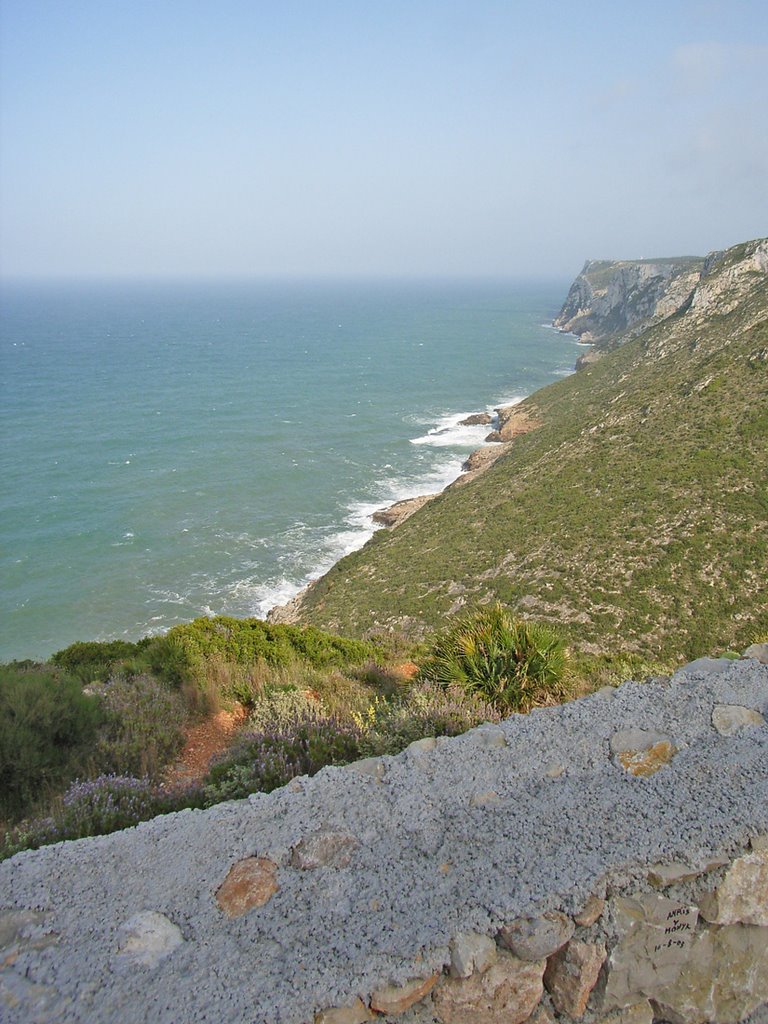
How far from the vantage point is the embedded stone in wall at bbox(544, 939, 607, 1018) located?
3.31 meters

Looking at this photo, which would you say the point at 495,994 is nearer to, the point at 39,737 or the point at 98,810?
→ the point at 98,810

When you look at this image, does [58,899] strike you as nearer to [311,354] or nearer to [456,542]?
[456,542]

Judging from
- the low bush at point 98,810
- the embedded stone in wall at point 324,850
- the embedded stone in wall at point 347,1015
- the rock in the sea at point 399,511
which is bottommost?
the rock in the sea at point 399,511

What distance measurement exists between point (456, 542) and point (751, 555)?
12.4m

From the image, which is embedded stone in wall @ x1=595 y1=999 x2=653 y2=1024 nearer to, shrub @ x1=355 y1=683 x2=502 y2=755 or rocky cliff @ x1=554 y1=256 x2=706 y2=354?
shrub @ x1=355 y1=683 x2=502 y2=755

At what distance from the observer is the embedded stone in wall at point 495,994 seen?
3104mm

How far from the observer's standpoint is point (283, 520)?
143 feet

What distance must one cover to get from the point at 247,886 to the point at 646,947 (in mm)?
2142

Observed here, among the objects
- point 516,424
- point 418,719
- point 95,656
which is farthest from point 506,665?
point 516,424

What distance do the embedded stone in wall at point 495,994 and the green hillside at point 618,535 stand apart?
1755 centimetres

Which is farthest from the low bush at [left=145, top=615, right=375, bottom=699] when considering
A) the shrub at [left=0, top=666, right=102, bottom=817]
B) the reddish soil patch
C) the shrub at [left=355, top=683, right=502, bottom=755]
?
the shrub at [left=355, top=683, right=502, bottom=755]

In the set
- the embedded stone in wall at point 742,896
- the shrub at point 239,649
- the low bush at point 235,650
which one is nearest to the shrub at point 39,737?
the low bush at point 235,650

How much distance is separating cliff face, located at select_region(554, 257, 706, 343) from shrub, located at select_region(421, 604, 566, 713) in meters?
72.8

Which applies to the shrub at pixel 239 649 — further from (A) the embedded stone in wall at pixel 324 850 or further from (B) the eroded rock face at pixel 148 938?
(B) the eroded rock face at pixel 148 938
